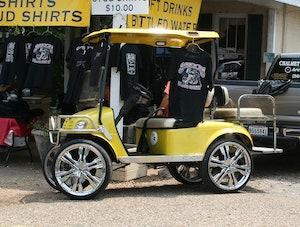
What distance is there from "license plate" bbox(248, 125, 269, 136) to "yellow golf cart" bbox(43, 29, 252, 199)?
3.55ft

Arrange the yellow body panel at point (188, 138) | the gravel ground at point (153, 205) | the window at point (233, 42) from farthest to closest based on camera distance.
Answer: the window at point (233, 42) → the yellow body panel at point (188, 138) → the gravel ground at point (153, 205)

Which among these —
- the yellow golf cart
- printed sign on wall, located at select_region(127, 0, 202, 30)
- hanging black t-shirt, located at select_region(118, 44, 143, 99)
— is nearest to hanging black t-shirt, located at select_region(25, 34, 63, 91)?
hanging black t-shirt, located at select_region(118, 44, 143, 99)

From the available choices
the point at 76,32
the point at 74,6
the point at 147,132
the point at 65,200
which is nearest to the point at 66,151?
the point at 65,200

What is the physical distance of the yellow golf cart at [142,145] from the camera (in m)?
7.73

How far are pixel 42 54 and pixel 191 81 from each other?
3.25 m

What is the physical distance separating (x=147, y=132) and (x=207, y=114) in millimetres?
862

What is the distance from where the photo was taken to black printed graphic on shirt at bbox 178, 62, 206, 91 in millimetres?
7992

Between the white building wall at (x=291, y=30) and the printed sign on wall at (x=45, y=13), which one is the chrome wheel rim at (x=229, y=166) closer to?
the printed sign on wall at (x=45, y=13)

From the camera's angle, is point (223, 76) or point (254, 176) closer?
point (254, 176)

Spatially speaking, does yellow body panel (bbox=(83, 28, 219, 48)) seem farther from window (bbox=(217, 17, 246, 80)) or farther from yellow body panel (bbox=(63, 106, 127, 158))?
window (bbox=(217, 17, 246, 80))

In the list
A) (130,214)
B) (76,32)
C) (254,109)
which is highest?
(76,32)

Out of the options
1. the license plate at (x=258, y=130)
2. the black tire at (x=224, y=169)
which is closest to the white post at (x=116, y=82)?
the black tire at (x=224, y=169)

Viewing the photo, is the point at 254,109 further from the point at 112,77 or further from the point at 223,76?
the point at 223,76

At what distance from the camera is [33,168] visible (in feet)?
33.9
